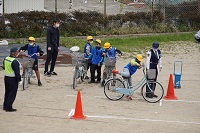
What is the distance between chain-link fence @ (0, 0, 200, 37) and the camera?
24753mm

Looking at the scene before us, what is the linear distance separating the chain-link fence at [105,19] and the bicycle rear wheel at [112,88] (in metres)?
11.9

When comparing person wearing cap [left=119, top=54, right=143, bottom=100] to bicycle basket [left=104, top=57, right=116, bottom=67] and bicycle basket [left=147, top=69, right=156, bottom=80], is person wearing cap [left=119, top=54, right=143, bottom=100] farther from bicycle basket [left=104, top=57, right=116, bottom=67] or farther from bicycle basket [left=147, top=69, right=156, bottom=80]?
bicycle basket [left=104, top=57, right=116, bottom=67]

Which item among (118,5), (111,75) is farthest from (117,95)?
(118,5)

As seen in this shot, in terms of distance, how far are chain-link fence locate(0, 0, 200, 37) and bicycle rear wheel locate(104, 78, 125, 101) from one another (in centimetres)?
1188

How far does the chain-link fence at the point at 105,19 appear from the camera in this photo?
24753 mm

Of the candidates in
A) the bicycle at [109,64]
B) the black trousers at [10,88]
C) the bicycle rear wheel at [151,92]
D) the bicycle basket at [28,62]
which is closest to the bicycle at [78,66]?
the bicycle at [109,64]

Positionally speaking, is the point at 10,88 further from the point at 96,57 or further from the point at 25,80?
the point at 96,57

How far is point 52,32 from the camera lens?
16.7 metres

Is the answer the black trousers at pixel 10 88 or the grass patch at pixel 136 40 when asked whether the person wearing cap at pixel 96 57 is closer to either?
the black trousers at pixel 10 88

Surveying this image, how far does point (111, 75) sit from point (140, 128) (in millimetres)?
4524

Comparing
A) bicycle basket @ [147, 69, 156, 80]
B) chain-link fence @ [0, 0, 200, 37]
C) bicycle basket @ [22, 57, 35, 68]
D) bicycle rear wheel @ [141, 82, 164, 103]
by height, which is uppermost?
chain-link fence @ [0, 0, 200, 37]

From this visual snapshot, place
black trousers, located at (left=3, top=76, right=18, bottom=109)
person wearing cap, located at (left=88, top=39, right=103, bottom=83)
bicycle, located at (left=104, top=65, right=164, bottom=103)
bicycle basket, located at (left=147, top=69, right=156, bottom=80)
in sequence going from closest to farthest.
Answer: black trousers, located at (left=3, top=76, right=18, bottom=109) → bicycle, located at (left=104, top=65, right=164, bottom=103) → bicycle basket, located at (left=147, top=69, right=156, bottom=80) → person wearing cap, located at (left=88, top=39, right=103, bottom=83)

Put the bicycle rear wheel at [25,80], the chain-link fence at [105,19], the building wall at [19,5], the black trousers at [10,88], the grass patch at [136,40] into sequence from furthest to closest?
the building wall at [19,5]
the chain-link fence at [105,19]
the grass patch at [136,40]
the bicycle rear wheel at [25,80]
the black trousers at [10,88]

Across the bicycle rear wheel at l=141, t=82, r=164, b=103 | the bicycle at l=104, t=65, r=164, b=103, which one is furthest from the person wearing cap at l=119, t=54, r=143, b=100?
the bicycle rear wheel at l=141, t=82, r=164, b=103
